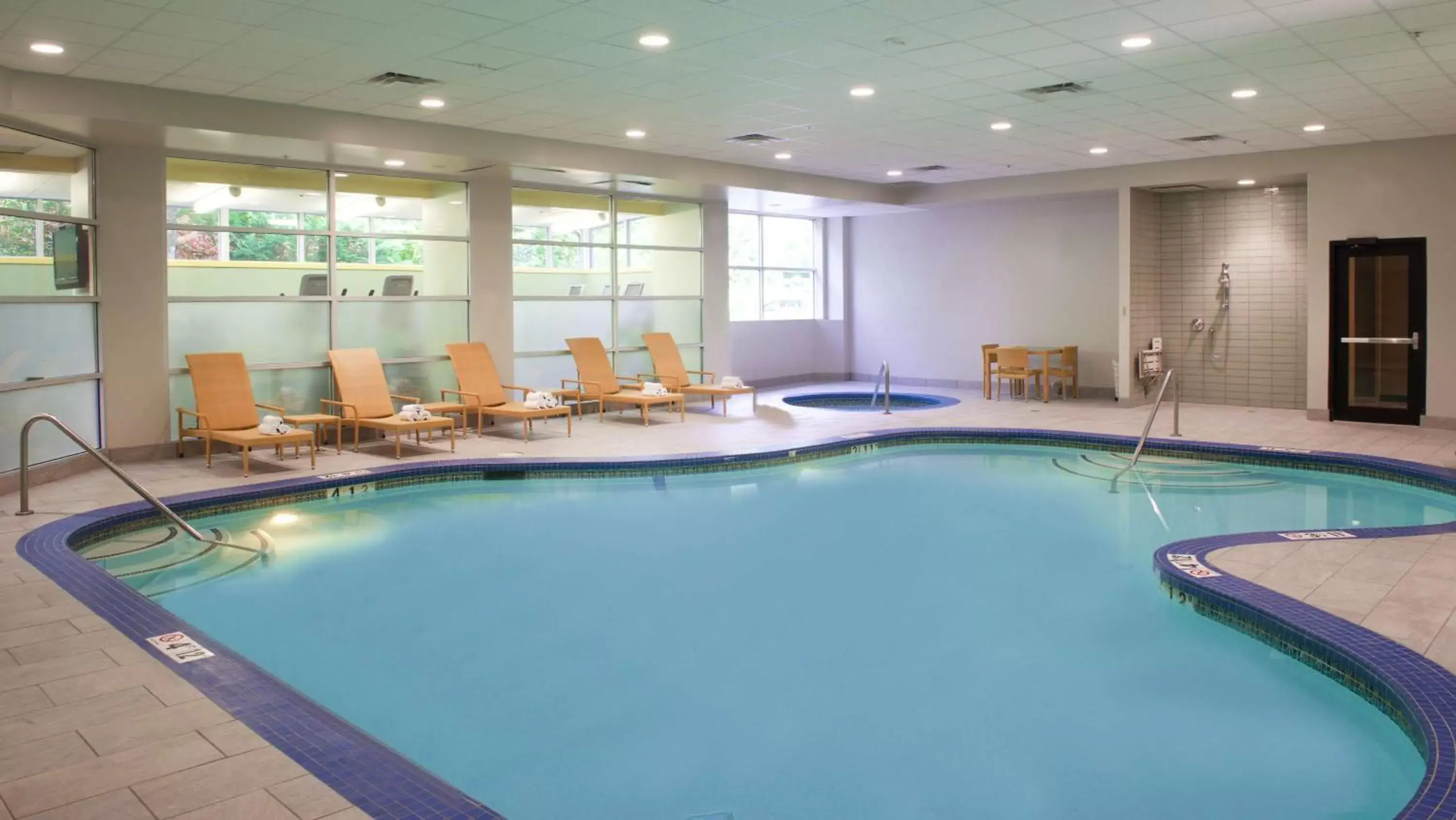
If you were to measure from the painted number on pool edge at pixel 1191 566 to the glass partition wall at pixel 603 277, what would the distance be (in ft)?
24.9

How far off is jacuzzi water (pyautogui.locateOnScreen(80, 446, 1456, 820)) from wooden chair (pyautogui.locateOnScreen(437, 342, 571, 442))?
2.50m

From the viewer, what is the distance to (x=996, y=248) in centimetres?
1441

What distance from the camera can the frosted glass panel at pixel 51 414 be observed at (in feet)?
23.0

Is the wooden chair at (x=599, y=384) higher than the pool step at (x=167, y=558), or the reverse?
the wooden chair at (x=599, y=384)

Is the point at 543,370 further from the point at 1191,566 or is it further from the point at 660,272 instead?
the point at 1191,566

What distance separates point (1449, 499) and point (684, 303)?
8.20m

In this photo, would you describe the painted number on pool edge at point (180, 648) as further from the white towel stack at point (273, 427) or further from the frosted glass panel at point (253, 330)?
the frosted glass panel at point (253, 330)

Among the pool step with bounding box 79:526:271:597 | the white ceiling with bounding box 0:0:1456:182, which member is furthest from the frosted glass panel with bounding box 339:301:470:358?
A: the pool step with bounding box 79:526:271:597

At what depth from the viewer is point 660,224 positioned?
12703mm

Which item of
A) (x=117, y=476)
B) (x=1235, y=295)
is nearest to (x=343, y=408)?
(x=117, y=476)

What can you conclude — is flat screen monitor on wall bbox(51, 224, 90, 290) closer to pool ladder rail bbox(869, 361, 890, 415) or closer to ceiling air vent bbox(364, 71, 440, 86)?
ceiling air vent bbox(364, 71, 440, 86)

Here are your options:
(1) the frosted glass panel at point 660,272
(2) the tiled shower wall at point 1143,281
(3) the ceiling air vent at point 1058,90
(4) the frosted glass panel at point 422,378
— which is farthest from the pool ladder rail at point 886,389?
(4) the frosted glass panel at point 422,378

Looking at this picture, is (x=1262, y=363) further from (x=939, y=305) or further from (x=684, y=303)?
(x=684, y=303)

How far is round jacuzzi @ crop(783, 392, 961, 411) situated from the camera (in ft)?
43.2
